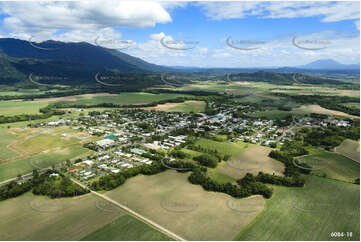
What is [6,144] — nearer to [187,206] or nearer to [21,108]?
[187,206]

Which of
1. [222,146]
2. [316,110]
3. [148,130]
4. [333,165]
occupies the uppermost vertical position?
[316,110]

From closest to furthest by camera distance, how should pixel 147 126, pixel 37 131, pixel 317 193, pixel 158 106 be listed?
pixel 317 193
pixel 37 131
pixel 147 126
pixel 158 106

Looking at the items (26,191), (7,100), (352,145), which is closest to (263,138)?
(352,145)

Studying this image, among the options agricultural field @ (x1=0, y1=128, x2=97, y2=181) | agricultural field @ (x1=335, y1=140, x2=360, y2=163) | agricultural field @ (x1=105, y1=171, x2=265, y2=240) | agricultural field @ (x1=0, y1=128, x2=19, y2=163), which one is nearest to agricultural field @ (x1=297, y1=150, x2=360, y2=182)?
agricultural field @ (x1=335, y1=140, x2=360, y2=163)

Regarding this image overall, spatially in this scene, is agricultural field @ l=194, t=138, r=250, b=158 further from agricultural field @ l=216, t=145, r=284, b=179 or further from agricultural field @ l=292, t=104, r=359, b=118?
agricultural field @ l=292, t=104, r=359, b=118

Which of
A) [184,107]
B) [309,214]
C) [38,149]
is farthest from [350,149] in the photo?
[184,107]

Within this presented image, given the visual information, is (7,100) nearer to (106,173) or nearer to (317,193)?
(106,173)
